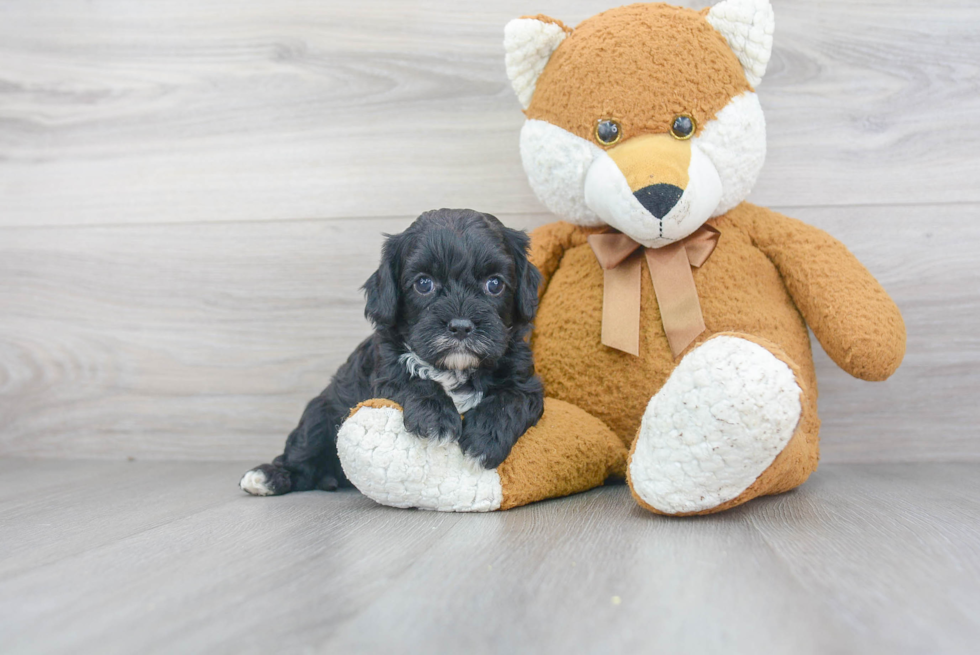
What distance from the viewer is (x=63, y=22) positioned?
1986 millimetres

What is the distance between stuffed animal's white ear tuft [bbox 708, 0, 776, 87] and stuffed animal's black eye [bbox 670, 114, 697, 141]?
190 millimetres

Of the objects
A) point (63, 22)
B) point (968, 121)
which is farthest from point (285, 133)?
point (968, 121)

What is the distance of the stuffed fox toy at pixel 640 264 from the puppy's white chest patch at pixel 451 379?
111mm

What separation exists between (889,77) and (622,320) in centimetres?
101

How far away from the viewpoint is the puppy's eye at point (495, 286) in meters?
1.28

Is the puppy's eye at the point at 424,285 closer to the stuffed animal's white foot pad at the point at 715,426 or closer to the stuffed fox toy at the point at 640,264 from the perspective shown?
the stuffed fox toy at the point at 640,264

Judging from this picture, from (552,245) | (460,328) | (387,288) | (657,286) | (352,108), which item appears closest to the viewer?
(460,328)

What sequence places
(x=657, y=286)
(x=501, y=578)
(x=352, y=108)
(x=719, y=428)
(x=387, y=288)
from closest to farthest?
1. (x=501, y=578)
2. (x=719, y=428)
3. (x=387, y=288)
4. (x=657, y=286)
5. (x=352, y=108)

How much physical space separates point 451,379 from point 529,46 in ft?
2.26

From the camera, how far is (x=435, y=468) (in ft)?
4.03

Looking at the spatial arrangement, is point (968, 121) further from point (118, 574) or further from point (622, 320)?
point (118, 574)

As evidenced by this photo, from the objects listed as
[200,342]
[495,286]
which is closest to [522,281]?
[495,286]

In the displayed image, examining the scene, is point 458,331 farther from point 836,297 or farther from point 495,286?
point 836,297

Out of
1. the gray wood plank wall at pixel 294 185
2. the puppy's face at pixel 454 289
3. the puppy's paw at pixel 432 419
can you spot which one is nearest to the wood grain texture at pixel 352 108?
the gray wood plank wall at pixel 294 185
